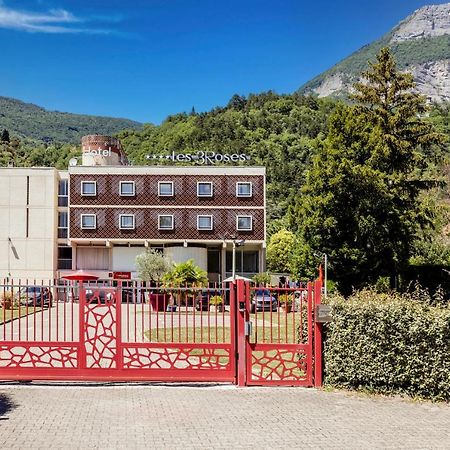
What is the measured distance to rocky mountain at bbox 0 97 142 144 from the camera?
515ft

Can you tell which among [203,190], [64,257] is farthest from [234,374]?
[64,257]

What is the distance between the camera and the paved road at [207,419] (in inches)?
318

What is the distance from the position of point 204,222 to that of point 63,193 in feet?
40.5

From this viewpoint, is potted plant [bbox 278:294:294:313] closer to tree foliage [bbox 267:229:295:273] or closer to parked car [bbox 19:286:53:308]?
parked car [bbox 19:286:53:308]

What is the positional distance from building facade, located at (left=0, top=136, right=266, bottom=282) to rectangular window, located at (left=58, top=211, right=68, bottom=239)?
3.59 feet

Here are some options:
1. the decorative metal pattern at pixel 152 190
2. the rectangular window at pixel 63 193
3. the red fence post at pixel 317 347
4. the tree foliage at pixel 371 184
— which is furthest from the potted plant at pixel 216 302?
the rectangular window at pixel 63 193

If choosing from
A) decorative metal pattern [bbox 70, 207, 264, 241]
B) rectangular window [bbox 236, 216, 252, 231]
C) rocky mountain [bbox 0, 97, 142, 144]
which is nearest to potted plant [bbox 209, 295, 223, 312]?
rectangular window [bbox 236, 216, 252, 231]

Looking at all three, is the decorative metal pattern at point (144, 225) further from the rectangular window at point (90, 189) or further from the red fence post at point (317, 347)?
the red fence post at point (317, 347)

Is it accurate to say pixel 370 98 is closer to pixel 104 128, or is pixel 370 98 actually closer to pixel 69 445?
pixel 69 445

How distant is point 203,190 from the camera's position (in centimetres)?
4838

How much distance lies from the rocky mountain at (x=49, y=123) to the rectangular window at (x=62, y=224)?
10341 centimetres

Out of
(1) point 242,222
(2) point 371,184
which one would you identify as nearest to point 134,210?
(1) point 242,222

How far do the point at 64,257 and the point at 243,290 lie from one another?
1625 inches

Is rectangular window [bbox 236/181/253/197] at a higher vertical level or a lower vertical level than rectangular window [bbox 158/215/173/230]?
higher
